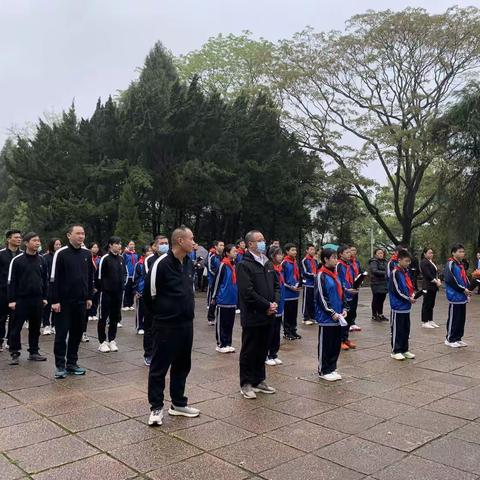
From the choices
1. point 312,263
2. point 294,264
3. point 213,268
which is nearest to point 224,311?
point 294,264

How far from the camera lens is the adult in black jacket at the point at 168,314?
4738 mm

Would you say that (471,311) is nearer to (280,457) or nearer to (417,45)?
(280,457)

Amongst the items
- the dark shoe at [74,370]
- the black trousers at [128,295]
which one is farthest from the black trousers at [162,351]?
the black trousers at [128,295]

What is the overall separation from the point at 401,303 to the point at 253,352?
2.87 m

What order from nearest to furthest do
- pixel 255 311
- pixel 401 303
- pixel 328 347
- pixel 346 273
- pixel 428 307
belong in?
1. pixel 255 311
2. pixel 328 347
3. pixel 401 303
4. pixel 346 273
5. pixel 428 307

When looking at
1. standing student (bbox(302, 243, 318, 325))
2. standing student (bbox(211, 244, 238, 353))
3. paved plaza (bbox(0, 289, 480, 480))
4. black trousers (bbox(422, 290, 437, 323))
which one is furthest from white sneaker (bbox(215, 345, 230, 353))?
black trousers (bbox(422, 290, 437, 323))

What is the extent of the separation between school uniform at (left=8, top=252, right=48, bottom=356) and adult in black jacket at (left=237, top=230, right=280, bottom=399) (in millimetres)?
3282

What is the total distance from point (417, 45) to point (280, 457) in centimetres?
2276

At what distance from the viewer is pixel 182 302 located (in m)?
4.79

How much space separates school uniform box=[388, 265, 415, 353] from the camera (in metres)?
7.57

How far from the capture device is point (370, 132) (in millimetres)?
24453

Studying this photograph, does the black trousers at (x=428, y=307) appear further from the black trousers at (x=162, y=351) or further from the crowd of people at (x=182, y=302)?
the black trousers at (x=162, y=351)

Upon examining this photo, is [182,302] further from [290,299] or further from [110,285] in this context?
[290,299]

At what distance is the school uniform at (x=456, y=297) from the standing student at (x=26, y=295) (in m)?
6.32
